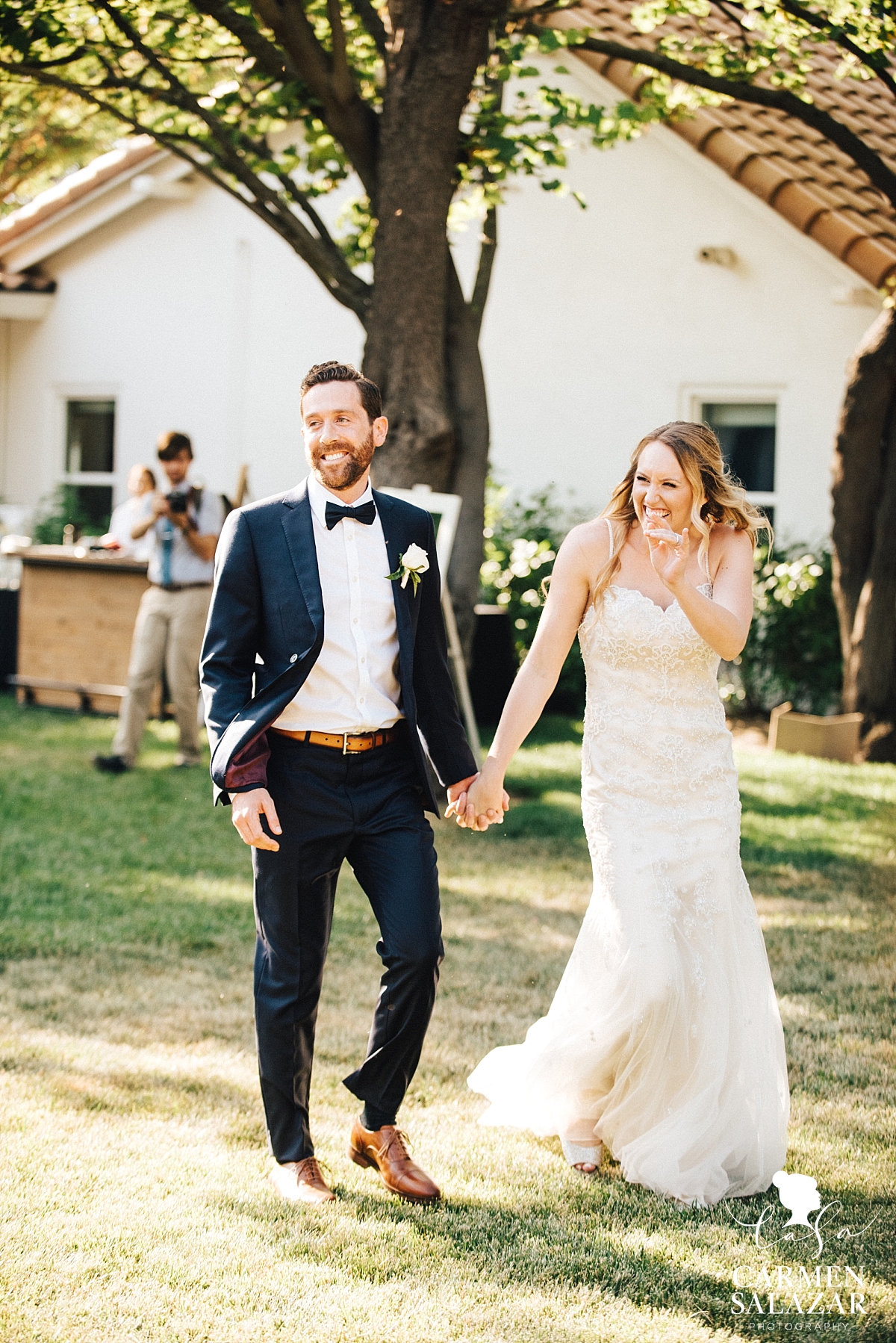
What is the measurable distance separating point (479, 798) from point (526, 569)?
879cm

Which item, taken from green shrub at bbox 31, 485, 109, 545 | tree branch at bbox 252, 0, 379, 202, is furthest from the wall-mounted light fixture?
green shrub at bbox 31, 485, 109, 545

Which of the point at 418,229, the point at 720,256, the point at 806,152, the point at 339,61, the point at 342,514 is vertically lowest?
the point at 342,514

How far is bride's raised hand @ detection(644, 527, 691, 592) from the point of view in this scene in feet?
12.4

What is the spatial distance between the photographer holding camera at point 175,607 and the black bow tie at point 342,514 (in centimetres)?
607

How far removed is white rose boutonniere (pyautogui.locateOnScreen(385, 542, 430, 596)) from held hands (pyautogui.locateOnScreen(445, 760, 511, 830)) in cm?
57

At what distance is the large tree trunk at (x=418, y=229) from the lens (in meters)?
7.75

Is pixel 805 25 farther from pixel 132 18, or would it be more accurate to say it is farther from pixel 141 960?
pixel 141 960

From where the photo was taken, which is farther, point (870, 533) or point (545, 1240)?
point (870, 533)

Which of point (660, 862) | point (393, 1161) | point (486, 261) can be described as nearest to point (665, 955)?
point (660, 862)

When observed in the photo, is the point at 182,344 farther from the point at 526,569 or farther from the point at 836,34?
the point at 836,34

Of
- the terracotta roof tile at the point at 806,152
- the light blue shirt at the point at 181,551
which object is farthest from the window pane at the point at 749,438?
the light blue shirt at the point at 181,551

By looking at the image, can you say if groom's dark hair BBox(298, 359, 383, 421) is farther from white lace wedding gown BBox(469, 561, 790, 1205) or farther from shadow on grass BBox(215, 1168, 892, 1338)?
shadow on grass BBox(215, 1168, 892, 1338)

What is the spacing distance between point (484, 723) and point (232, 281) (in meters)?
6.31

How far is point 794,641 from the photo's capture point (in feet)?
39.3
